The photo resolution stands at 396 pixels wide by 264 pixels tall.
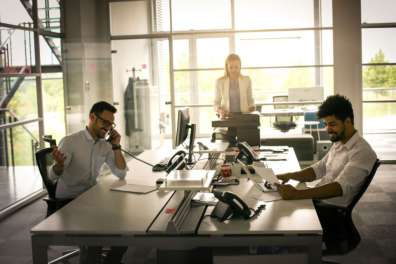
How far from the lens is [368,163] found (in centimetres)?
334

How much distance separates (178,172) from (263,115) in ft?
18.9

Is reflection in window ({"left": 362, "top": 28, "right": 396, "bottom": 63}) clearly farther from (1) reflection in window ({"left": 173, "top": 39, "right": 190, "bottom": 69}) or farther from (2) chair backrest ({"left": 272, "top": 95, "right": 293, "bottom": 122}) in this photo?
(1) reflection in window ({"left": 173, "top": 39, "right": 190, "bottom": 69})

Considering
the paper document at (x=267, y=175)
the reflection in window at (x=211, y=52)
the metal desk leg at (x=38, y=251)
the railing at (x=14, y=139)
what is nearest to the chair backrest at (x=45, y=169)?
the metal desk leg at (x=38, y=251)

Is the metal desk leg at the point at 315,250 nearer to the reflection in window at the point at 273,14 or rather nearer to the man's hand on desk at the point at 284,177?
the man's hand on desk at the point at 284,177

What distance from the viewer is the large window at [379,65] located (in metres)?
8.56

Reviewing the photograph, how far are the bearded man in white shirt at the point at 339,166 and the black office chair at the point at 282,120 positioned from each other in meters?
4.93

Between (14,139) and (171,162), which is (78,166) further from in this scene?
(14,139)

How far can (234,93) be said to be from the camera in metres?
6.61

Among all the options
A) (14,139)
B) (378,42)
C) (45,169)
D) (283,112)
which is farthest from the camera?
(378,42)

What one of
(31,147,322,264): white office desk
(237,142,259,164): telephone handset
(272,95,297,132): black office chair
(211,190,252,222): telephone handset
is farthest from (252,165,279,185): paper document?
(272,95,297,132): black office chair

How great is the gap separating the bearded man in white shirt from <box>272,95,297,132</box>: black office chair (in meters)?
4.93

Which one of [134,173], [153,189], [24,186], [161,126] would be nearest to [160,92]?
[161,126]

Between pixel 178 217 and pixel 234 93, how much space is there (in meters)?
3.93

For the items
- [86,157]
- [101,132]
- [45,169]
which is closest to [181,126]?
[101,132]
